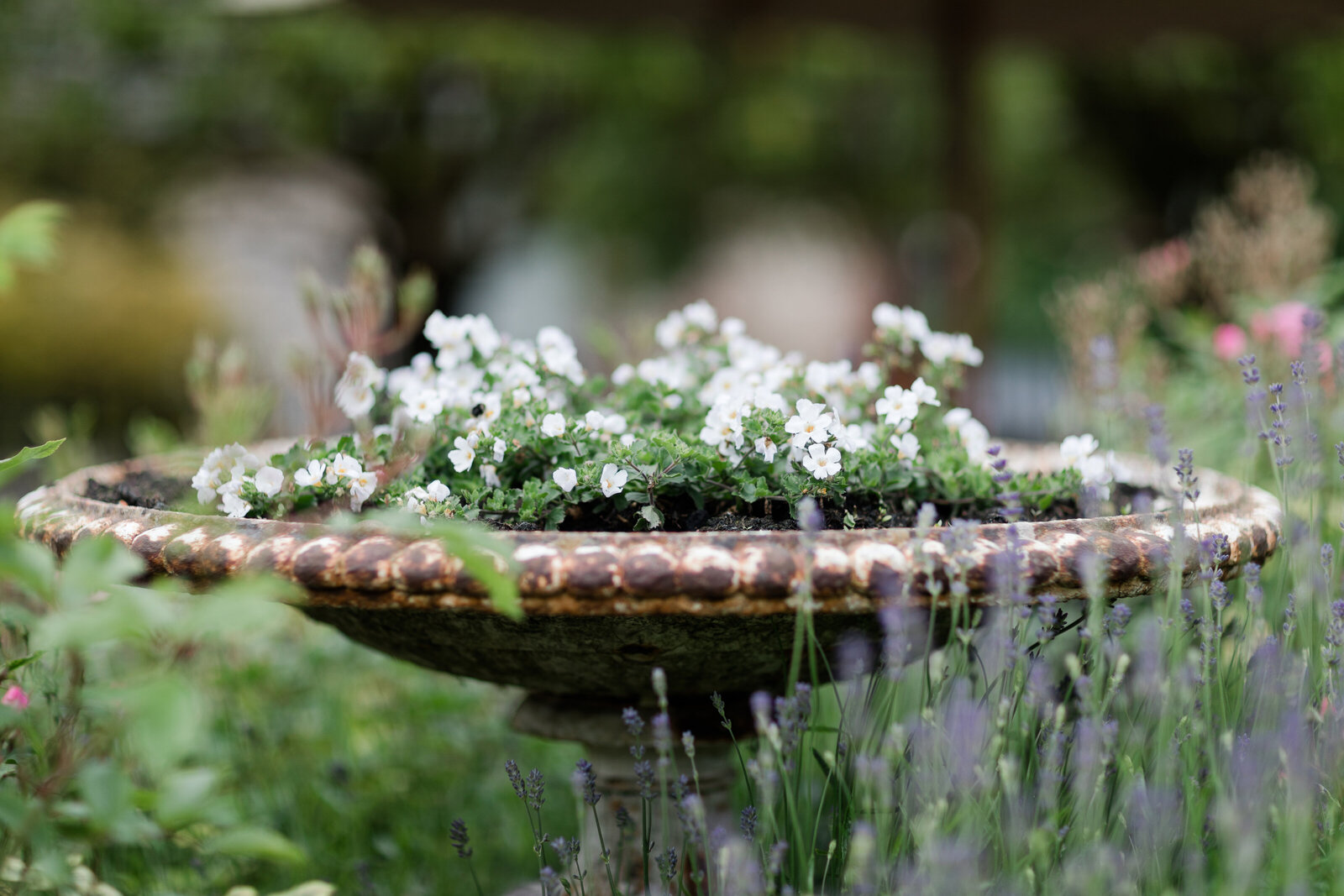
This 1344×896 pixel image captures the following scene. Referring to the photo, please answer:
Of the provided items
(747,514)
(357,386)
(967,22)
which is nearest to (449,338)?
(357,386)

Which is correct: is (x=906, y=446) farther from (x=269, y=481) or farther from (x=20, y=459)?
(x=20, y=459)

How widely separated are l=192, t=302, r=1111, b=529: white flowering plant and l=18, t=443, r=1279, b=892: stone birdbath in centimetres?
13

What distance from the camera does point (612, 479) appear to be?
144 cm

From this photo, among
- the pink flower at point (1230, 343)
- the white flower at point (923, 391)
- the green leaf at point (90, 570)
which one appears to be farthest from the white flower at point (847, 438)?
the pink flower at point (1230, 343)

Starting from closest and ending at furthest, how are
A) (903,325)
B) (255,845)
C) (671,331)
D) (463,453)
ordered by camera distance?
(255,845) → (463,453) → (903,325) → (671,331)

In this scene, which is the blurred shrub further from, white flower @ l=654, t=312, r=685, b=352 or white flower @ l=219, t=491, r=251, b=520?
white flower @ l=219, t=491, r=251, b=520

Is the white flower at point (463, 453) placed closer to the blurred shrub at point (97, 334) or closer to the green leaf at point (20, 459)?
the green leaf at point (20, 459)

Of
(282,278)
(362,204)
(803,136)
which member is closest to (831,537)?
(803,136)

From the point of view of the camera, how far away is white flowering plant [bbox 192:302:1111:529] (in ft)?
4.82

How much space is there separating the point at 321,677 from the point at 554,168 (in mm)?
7729

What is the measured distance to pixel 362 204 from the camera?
1080cm

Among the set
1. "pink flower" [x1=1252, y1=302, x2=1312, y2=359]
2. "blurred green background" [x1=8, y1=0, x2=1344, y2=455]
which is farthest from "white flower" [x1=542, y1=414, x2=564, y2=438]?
"blurred green background" [x1=8, y1=0, x2=1344, y2=455]

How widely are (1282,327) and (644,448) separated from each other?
6.56 ft

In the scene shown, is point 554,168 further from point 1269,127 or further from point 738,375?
point 738,375
